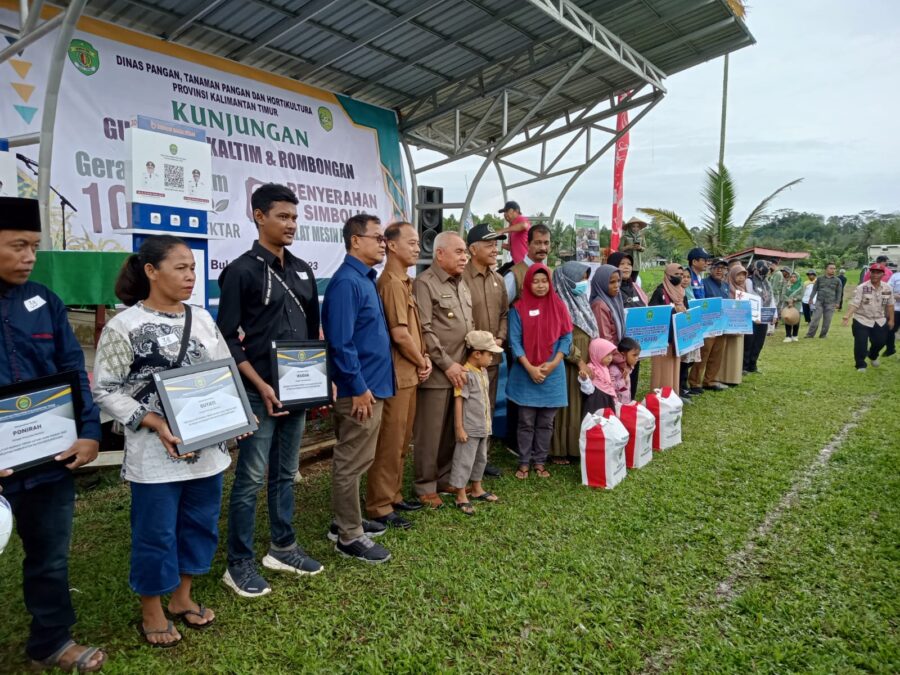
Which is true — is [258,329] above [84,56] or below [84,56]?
below

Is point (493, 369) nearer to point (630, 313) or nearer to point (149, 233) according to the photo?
point (630, 313)

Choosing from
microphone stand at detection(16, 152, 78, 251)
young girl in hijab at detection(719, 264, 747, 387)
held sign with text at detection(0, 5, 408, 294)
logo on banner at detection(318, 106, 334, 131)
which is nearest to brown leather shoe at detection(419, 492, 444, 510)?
held sign with text at detection(0, 5, 408, 294)

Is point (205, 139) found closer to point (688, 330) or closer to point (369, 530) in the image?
point (369, 530)

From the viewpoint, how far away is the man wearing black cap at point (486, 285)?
4.61 meters

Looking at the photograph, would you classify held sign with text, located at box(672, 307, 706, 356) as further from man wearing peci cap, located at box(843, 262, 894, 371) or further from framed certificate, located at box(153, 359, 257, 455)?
framed certificate, located at box(153, 359, 257, 455)

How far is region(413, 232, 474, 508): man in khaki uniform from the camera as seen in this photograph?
3.96 meters

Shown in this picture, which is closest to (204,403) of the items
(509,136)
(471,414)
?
(471,414)

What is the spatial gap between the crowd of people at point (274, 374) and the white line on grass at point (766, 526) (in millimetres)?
1486

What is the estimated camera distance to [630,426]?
15.4 feet

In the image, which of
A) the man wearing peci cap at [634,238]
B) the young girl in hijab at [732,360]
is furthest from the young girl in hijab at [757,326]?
the man wearing peci cap at [634,238]

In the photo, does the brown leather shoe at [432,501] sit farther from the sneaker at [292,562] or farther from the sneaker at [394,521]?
the sneaker at [292,562]

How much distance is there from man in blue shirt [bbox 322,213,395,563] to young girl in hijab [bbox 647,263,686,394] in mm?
4408

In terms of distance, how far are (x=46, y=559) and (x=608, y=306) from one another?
444cm

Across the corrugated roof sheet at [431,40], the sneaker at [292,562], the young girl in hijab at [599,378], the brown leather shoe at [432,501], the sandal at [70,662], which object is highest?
the corrugated roof sheet at [431,40]
